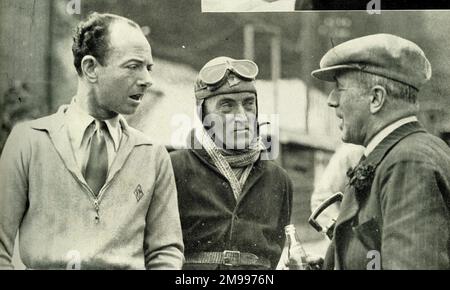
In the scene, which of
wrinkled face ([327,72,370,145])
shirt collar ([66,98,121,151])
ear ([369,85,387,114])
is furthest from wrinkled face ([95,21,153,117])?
ear ([369,85,387,114])

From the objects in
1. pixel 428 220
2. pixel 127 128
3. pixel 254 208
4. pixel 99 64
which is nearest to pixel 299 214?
pixel 254 208

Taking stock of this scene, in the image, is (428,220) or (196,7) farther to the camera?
(196,7)

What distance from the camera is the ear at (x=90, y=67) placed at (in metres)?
5.83

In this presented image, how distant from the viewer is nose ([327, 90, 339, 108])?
5.86 meters

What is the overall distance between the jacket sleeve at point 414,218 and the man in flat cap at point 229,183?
75 centimetres

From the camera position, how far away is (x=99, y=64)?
582 centimetres

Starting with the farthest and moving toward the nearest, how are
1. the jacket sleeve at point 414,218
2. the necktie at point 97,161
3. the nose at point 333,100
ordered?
the nose at point 333,100 < the necktie at point 97,161 < the jacket sleeve at point 414,218

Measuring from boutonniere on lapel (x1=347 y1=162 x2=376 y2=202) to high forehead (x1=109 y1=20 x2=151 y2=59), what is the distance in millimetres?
1759

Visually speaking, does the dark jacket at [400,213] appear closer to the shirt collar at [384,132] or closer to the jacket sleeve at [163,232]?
the shirt collar at [384,132]

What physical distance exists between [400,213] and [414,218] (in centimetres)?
10

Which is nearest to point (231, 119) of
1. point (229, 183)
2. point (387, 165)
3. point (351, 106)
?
point (229, 183)

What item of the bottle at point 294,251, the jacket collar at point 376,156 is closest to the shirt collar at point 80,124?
the bottle at point 294,251
